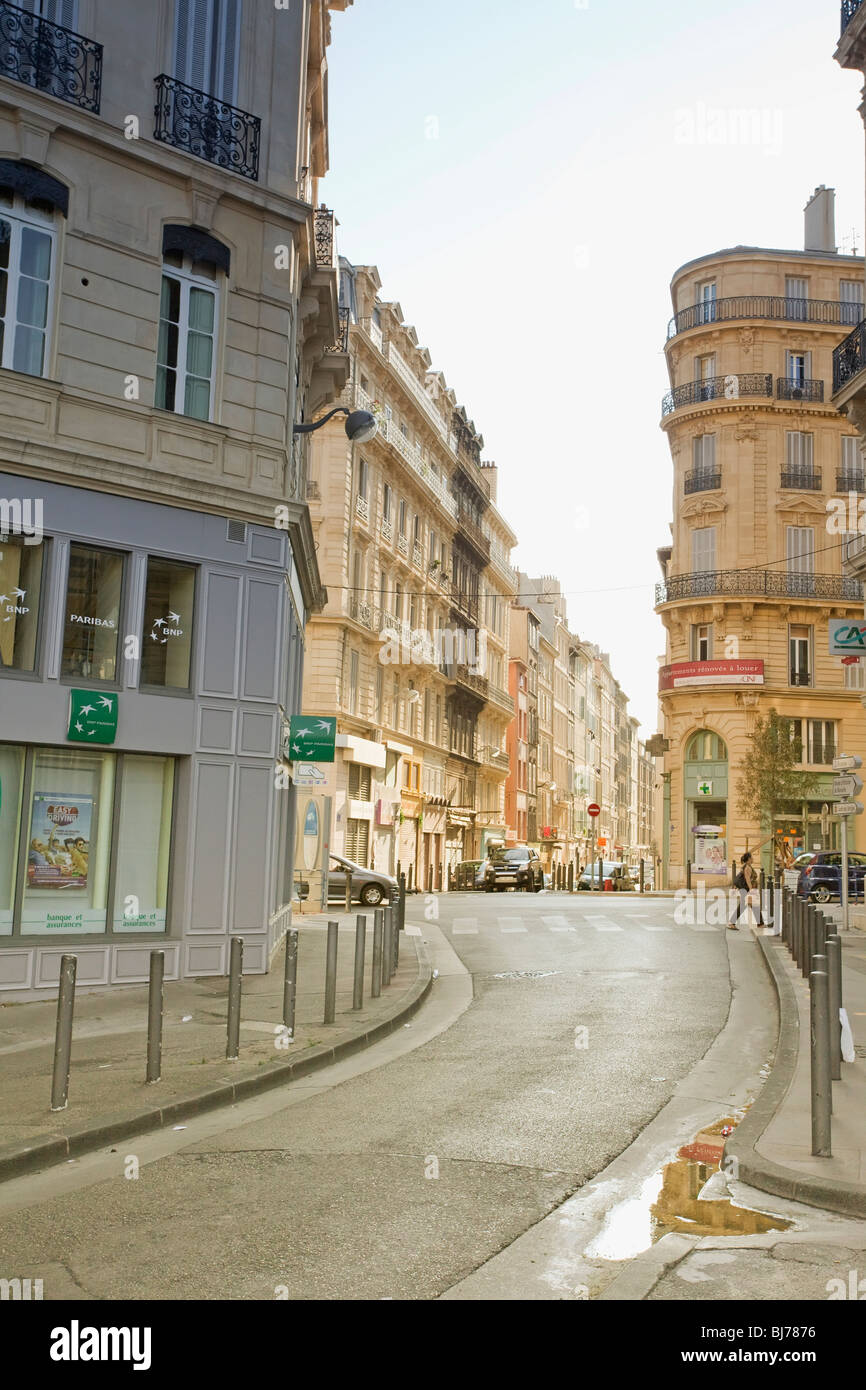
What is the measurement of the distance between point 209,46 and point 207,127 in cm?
118

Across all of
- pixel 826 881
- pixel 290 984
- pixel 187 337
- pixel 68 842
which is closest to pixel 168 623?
pixel 68 842

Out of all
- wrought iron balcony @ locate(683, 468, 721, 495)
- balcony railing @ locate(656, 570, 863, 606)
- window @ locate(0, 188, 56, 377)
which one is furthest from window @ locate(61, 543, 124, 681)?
wrought iron balcony @ locate(683, 468, 721, 495)

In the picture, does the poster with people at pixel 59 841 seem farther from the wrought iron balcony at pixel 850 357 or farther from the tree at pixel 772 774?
the tree at pixel 772 774

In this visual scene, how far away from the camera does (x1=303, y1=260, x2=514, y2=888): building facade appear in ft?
132

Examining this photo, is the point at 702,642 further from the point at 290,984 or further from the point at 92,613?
the point at 290,984

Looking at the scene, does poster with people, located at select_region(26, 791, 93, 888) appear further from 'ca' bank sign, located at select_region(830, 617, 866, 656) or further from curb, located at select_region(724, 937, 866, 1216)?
'ca' bank sign, located at select_region(830, 617, 866, 656)

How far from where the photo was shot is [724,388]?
52125 millimetres

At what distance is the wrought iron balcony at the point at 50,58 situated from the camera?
45.6 ft

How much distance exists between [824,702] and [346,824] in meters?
→ 20.5

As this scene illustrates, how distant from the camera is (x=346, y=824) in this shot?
40.7m

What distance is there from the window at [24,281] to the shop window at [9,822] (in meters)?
3.97
